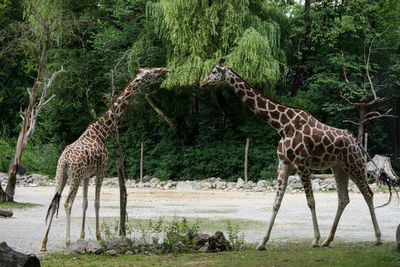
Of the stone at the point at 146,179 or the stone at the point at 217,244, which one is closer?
the stone at the point at 217,244

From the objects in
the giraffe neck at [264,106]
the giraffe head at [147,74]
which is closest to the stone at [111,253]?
the giraffe neck at [264,106]

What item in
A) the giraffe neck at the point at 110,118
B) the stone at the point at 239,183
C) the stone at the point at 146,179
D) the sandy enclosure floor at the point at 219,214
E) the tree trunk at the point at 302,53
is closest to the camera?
the giraffe neck at the point at 110,118

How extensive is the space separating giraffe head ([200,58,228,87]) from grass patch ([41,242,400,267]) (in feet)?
8.57

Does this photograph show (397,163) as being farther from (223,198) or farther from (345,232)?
(345,232)

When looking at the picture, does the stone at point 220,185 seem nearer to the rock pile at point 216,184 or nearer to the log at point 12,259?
the rock pile at point 216,184

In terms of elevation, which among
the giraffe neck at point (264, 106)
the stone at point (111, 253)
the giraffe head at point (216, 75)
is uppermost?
the giraffe head at point (216, 75)

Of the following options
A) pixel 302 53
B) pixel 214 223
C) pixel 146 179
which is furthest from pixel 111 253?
pixel 302 53

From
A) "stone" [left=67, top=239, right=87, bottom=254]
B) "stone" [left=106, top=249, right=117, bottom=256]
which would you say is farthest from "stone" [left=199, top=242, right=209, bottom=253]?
"stone" [left=67, top=239, right=87, bottom=254]

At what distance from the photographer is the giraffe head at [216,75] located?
8.14 m

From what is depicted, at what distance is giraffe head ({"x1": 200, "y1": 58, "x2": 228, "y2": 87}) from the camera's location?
814cm

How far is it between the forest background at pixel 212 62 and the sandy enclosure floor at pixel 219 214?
556 cm

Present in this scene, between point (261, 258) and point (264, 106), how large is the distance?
2.52 m

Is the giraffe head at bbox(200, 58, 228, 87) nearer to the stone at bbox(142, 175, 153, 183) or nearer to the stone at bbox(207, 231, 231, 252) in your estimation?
the stone at bbox(207, 231, 231, 252)

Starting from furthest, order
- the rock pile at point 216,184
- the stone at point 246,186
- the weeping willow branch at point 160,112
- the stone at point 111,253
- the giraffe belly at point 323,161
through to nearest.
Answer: the weeping willow branch at point 160,112 < the stone at point 246,186 < the rock pile at point 216,184 < the giraffe belly at point 323,161 < the stone at point 111,253
